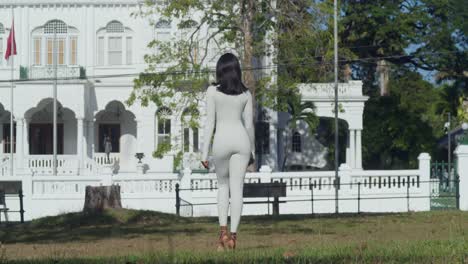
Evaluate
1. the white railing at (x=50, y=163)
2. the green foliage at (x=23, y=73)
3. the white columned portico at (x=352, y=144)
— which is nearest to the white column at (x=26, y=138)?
the white railing at (x=50, y=163)

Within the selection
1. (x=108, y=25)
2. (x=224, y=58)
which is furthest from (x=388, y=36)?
(x=224, y=58)

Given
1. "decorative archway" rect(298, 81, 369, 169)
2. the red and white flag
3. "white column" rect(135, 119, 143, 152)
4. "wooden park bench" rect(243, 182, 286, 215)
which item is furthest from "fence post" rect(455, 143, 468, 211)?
the red and white flag

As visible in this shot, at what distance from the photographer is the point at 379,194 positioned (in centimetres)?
2858

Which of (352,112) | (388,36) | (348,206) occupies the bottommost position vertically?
(348,206)

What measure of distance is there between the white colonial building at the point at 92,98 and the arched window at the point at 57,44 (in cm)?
5

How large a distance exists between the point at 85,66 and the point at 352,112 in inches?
500

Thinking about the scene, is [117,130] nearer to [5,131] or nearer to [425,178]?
[5,131]

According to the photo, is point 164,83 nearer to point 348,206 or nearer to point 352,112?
point 348,206

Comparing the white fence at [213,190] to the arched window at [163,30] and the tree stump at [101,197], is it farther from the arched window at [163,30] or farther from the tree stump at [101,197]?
the arched window at [163,30]

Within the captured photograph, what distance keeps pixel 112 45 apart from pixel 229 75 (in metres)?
34.7

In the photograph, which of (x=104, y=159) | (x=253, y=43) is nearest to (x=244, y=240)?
(x=253, y=43)

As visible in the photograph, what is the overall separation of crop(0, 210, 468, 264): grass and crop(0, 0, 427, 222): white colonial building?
2362cm

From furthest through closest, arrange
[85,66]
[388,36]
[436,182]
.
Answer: [388,36]
[85,66]
[436,182]

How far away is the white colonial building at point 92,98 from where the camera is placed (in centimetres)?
4150
